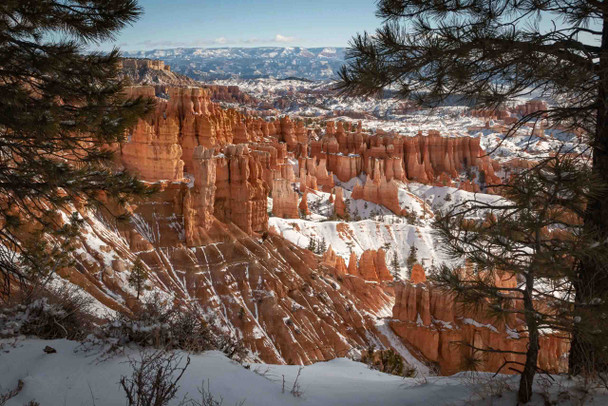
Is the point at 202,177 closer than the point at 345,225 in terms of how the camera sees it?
Yes

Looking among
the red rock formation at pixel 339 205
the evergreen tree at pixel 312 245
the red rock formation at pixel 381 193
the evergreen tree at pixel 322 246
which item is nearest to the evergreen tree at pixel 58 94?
the evergreen tree at pixel 312 245

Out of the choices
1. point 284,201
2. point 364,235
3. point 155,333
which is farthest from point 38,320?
point 364,235

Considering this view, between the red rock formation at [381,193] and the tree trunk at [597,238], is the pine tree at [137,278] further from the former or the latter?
the red rock formation at [381,193]

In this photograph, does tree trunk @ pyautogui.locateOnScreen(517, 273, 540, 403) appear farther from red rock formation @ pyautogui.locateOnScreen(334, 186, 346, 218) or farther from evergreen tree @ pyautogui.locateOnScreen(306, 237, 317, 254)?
red rock formation @ pyautogui.locateOnScreen(334, 186, 346, 218)

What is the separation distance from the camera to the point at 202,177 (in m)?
25.6

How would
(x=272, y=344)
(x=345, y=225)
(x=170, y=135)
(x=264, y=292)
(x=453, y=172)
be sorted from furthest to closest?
(x=453, y=172) < (x=345, y=225) < (x=170, y=135) < (x=264, y=292) < (x=272, y=344)

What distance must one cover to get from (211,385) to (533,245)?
3858mm

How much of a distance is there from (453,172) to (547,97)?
7012 centimetres

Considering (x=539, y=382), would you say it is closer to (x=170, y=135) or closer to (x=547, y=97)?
(x=547, y=97)

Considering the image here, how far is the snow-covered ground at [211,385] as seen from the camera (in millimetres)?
Result: 4266

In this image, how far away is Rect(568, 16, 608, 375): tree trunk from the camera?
4.11 meters

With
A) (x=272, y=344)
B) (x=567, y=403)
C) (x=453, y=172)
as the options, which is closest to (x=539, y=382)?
(x=567, y=403)

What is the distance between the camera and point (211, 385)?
15.5 feet

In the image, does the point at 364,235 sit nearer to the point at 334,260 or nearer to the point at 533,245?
the point at 334,260
